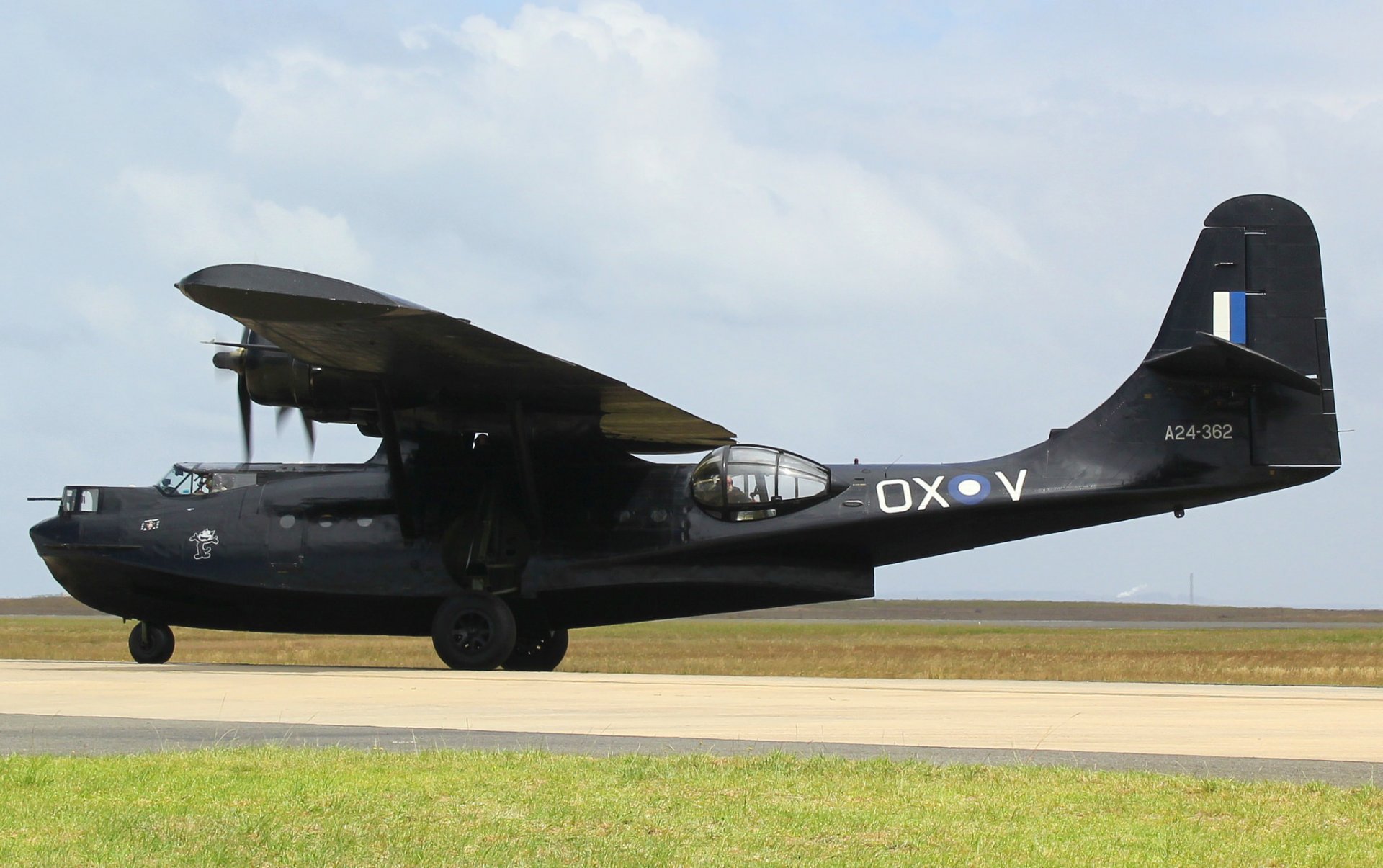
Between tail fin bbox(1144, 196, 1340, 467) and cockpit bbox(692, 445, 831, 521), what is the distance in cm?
502

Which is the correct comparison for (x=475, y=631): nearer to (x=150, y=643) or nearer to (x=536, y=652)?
(x=536, y=652)

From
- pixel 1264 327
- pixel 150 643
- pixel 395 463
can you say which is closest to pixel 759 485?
pixel 395 463

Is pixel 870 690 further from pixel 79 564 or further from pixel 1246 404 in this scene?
pixel 79 564

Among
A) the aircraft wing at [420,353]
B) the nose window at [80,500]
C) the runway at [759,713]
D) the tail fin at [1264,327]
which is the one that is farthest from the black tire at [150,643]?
the tail fin at [1264,327]

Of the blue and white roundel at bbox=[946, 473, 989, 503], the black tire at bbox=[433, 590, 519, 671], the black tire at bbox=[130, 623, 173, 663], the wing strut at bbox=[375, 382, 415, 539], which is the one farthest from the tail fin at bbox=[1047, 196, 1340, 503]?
the black tire at bbox=[130, 623, 173, 663]

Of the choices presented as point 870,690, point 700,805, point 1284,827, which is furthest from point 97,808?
point 870,690

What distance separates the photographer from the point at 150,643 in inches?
952

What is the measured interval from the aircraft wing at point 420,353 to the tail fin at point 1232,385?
601cm

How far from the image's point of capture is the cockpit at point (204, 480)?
2327 centimetres

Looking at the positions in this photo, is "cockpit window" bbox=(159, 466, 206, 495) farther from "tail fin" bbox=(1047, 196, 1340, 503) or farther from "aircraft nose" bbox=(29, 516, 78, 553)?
"tail fin" bbox=(1047, 196, 1340, 503)

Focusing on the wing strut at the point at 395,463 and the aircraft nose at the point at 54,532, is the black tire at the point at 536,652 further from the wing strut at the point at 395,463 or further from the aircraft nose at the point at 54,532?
the aircraft nose at the point at 54,532

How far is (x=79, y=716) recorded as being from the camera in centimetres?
1378

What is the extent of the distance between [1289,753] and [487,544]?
1344 cm

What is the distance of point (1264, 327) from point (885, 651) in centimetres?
1794
